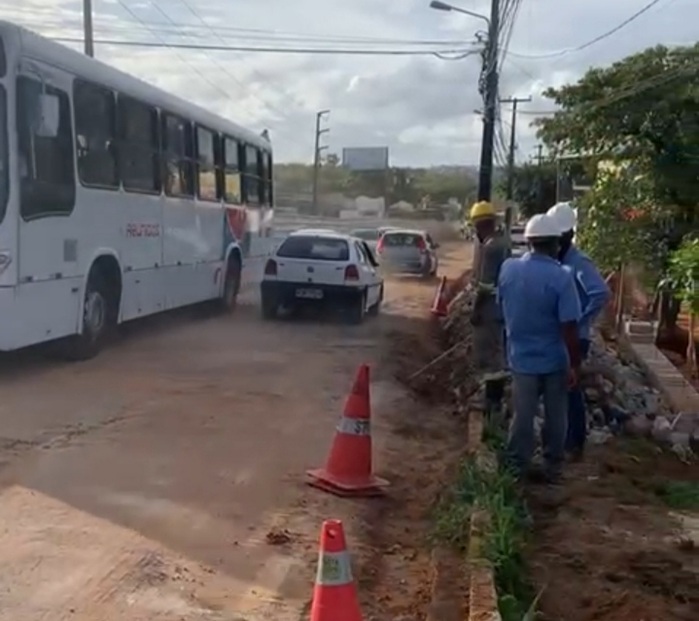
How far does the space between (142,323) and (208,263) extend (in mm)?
1487

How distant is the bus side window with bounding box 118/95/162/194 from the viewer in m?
14.2

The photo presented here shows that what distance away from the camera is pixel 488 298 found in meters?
10.8

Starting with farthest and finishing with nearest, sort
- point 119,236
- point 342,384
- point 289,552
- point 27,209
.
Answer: point 119,236 < point 342,384 < point 27,209 < point 289,552

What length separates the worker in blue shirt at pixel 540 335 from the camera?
7547mm

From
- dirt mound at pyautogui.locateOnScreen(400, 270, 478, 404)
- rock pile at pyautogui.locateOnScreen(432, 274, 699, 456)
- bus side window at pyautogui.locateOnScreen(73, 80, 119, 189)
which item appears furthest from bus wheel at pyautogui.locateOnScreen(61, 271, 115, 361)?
rock pile at pyautogui.locateOnScreen(432, 274, 699, 456)

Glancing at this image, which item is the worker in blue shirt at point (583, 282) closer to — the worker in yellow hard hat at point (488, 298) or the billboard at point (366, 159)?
the worker in yellow hard hat at point (488, 298)

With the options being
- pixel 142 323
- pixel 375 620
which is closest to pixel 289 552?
pixel 375 620

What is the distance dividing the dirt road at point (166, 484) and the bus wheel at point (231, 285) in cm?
597

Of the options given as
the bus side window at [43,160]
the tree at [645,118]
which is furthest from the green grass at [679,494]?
the tree at [645,118]

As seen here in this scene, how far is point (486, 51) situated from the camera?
33062mm

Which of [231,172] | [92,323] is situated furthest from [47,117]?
[231,172]

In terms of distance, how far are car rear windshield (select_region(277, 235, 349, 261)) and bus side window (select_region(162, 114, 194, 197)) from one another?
236cm

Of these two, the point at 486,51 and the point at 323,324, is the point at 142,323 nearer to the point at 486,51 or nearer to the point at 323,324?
the point at 323,324

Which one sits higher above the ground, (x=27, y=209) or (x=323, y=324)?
(x=27, y=209)
